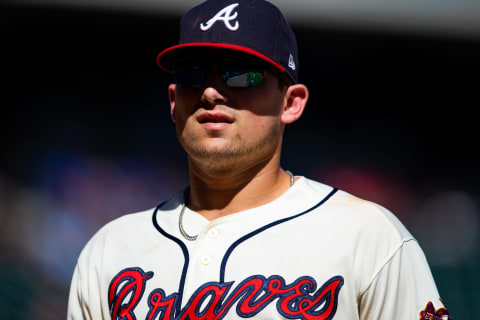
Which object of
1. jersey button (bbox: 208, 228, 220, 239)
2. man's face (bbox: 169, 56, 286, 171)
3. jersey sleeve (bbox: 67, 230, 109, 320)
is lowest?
jersey sleeve (bbox: 67, 230, 109, 320)

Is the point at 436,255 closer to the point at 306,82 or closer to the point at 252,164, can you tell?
the point at 306,82

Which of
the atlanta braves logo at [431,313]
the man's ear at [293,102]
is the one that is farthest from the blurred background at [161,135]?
the atlanta braves logo at [431,313]

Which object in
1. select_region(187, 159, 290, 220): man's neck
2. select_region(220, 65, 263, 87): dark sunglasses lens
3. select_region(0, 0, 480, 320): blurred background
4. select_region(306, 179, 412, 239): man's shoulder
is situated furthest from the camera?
select_region(0, 0, 480, 320): blurred background

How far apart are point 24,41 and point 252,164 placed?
4270 mm

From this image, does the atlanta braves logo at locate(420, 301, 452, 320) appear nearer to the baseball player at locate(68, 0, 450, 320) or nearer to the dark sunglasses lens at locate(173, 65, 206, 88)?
the baseball player at locate(68, 0, 450, 320)

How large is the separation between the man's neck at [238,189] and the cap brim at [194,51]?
38cm

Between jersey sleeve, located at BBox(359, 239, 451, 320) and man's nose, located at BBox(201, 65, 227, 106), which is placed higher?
man's nose, located at BBox(201, 65, 227, 106)

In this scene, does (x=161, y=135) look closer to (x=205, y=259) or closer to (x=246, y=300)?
(x=205, y=259)

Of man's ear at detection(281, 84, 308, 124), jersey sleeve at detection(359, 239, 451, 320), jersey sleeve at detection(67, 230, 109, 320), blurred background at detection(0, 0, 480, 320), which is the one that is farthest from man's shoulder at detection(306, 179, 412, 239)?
blurred background at detection(0, 0, 480, 320)

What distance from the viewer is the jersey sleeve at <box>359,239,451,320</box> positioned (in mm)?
1594

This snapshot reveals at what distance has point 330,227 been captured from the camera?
1744mm

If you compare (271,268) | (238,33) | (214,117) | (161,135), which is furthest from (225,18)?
(161,135)

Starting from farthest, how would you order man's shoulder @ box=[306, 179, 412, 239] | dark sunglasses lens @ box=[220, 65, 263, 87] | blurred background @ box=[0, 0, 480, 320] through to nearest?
blurred background @ box=[0, 0, 480, 320] → dark sunglasses lens @ box=[220, 65, 263, 87] → man's shoulder @ box=[306, 179, 412, 239]

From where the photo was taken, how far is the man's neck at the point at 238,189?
1.93 metres
